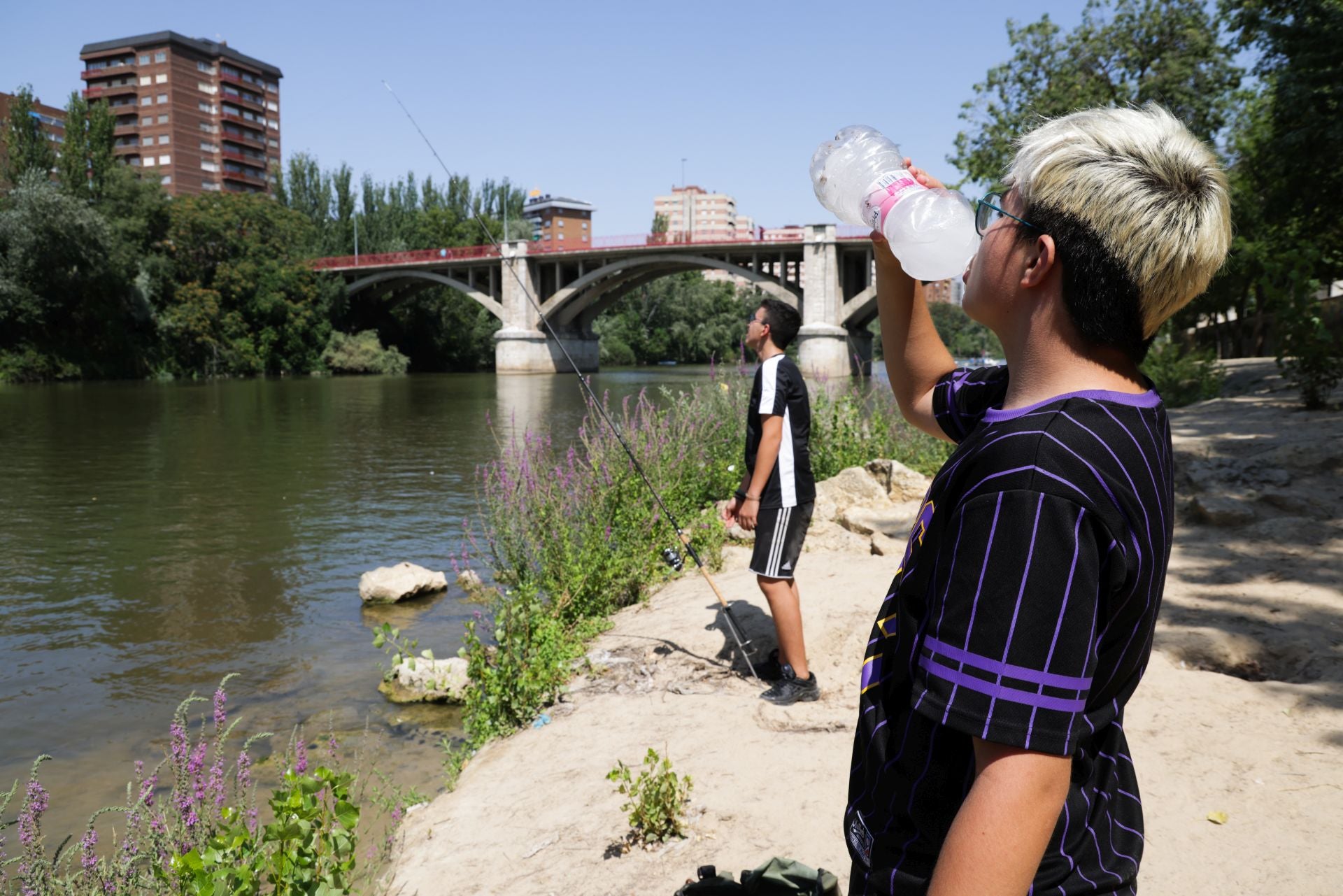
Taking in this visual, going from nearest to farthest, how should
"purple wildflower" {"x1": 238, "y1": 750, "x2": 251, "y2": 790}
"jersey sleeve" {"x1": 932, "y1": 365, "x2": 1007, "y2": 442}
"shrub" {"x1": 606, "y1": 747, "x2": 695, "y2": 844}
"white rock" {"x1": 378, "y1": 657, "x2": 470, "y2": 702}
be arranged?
1. "jersey sleeve" {"x1": 932, "y1": 365, "x2": 1007, "y2": 442}
2. "purple wildflower" {"x1": 238, "y1": 750, "x2": 251, "y2": 790}
3. "shrub" {"x1": 606, "y1": 747, "x2": 695, "y2": 844}
4. "white rock" {"x1": 378, "y1": 657, "x2": 470, "y2": 702}

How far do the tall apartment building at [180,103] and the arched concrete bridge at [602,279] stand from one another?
125 feet

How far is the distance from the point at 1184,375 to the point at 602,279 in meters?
39.5

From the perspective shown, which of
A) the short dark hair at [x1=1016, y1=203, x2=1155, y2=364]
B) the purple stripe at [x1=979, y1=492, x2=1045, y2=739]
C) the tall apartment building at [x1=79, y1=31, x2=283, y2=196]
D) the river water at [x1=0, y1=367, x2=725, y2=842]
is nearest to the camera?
the purple stripe at [x1=979, y1=492, x2=1045, y2=739]

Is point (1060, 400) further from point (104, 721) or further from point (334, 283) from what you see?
point (334, 283)

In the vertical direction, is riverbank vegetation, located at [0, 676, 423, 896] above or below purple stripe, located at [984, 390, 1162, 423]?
below

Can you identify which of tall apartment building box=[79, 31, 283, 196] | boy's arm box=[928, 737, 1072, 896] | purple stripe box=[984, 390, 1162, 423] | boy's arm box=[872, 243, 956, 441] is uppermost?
tall apartment building box=[79, 31, 283, 196]

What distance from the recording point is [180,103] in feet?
276

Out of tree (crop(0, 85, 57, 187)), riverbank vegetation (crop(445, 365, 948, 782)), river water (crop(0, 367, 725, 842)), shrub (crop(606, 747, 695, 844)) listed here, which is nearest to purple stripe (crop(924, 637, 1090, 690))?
shrub (crop(606, 747, 695, 844))

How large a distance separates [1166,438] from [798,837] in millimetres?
2304

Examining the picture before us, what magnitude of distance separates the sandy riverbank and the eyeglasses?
7.27 feet

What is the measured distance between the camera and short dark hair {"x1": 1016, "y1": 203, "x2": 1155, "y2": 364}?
110 centimetres


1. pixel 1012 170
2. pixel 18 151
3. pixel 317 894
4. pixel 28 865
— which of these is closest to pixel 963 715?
pixel 1012 170

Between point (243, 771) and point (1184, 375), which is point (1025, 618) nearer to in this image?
point (243, 771)

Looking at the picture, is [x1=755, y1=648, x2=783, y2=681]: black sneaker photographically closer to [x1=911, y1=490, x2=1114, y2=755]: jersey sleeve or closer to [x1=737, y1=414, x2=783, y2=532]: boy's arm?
[x1=737, y1=414, x2=783, y2=532]: boy's arm
